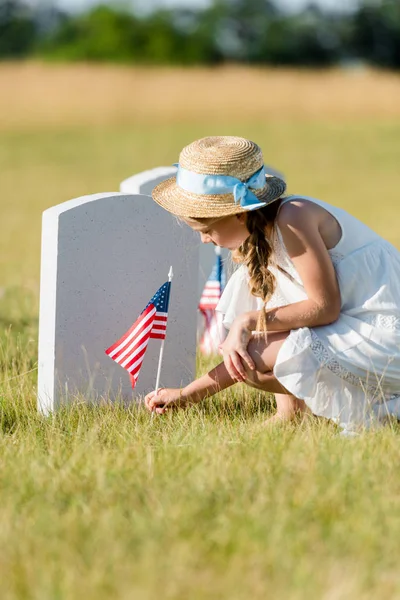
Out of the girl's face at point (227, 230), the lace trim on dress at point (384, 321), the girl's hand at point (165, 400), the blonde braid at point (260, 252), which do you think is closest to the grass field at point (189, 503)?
the girl's hand at point (165, 400)

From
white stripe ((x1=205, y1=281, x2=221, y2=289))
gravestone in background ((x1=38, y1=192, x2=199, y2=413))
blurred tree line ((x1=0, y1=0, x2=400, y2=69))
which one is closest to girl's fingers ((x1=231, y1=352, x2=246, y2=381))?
gravestone in background ((x1=38, y1=192, x2=199, y2=413))

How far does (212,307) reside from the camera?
4426 millimetres

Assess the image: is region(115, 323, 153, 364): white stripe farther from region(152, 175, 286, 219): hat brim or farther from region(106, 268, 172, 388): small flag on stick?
region(152, 175, 286, 219): hat brim

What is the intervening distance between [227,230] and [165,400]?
0.68m

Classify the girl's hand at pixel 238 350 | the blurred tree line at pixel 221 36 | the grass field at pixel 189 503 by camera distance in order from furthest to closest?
the blurred tree line at pixel 221 36 → the girl's hand at pixel 238 350 → the grass field at pixel 189 503

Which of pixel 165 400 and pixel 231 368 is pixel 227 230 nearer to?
pixel 231 368

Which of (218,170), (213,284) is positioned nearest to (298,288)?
(218,170)

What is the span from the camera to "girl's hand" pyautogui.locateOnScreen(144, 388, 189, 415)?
10.8 feet

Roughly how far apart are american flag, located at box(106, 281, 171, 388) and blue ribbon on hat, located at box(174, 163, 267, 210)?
0.48 meters

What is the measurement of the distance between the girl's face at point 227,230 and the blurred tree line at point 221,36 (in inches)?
1541

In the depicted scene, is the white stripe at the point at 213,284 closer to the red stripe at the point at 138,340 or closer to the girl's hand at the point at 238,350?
the red stripe at the point at 138,340

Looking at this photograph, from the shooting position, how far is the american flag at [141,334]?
3.37m

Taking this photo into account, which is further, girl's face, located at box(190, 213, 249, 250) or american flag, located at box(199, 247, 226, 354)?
american flag, located at box(199, 247, 226, 354)

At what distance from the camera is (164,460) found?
262 centimetres
